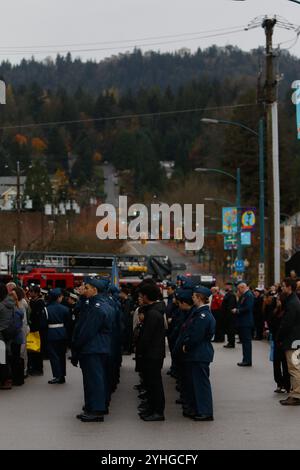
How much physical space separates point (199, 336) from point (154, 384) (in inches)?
33.6

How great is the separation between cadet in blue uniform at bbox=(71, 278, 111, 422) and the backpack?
3186mm

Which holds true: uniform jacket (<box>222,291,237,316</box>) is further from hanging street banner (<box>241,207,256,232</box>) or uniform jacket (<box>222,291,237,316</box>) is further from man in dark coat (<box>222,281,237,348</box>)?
hanging street banner (<box>241,207,256,232</box>)

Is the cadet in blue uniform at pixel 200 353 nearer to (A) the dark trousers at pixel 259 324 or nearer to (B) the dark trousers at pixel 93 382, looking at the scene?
(B) the dark trousers at pixel 93 382

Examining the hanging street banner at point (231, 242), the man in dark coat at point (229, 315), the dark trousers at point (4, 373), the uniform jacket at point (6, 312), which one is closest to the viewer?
the uniform jacket at point (6, 312)

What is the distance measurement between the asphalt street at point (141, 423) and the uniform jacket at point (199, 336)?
85 centimetres

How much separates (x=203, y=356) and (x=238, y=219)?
3376 cm

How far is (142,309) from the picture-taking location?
12156 millimetres

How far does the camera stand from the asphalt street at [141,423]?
10.0 meters

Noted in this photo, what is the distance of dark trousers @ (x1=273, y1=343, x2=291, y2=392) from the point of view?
45.6ft

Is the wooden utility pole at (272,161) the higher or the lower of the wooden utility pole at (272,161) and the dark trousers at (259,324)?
the higher

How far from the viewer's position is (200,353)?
11883 mm

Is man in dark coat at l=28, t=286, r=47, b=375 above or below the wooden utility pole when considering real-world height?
below

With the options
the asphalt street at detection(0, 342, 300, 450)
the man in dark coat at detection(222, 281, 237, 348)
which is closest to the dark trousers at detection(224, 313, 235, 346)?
the man in dark coat at detection(222, 281, 237, 348)

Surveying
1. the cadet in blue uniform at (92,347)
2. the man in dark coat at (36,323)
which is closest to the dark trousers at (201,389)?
the cadet in blue uniform at (92,347)
